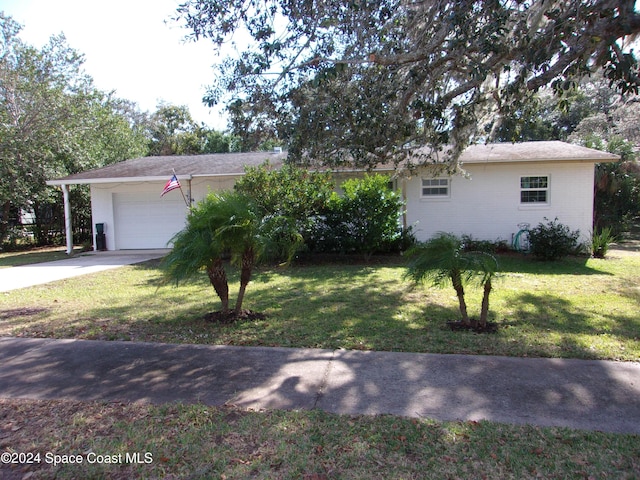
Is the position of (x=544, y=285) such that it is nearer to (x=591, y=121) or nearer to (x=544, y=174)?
(x=544, y=174)

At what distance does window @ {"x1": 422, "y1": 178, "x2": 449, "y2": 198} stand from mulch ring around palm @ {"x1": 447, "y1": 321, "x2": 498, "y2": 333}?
9330 millimetres

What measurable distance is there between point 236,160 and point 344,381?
14.5m

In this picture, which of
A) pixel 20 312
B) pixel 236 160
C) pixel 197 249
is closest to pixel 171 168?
pixel 236 160

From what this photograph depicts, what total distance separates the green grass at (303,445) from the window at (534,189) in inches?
495

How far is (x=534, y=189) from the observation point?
1426 cm

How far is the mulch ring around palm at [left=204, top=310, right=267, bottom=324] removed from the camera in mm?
6379

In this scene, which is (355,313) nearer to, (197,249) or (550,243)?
(197,249)

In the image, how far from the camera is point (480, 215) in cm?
1452

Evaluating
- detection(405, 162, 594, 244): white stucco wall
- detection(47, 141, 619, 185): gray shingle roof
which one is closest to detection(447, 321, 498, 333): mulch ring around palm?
detection(47, 141, 619, 185): gray shingle roof

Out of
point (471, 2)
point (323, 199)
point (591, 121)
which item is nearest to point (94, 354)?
point (471, 2)

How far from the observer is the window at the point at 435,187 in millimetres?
14742

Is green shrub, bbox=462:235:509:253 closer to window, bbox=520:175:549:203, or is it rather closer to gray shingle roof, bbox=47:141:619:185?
window, bbox=520:175:549:203

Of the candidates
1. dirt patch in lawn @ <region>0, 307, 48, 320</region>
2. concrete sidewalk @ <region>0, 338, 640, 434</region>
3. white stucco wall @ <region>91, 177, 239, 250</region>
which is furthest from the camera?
white stucco wall @ <region>91, 177, 239, 250</region>

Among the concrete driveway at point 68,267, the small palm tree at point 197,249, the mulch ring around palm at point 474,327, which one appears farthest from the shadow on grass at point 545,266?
the concrete driveway at point 68,267
